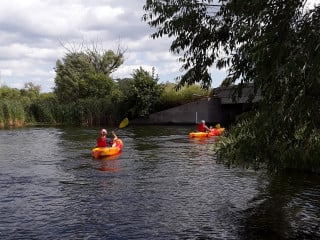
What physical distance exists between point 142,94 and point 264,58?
39298 millimetres

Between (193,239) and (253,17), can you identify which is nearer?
(253,17)

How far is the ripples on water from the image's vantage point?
28.6ft

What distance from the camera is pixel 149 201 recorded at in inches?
433

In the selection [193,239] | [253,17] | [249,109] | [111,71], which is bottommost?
[193,239]

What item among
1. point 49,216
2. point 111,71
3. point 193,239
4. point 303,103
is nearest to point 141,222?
point 193,239

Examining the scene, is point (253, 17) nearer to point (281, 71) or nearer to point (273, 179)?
point (281, 71)

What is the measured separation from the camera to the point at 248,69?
19.6 feet

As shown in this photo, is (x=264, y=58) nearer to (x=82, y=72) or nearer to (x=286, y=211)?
(x=286, y=211)

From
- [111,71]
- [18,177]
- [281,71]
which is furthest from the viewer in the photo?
[111,71]

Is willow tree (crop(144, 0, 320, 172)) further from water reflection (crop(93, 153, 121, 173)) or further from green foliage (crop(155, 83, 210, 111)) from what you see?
green foliage (crop(155, 83, 210, 111))

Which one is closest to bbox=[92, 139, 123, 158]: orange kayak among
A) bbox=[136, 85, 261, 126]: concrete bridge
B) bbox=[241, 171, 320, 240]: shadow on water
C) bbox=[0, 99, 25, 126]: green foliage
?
bbox=[241, 171, 320, 240]: shadow on water

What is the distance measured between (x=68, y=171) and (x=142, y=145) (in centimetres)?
851

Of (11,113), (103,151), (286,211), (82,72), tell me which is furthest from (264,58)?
(82,72)

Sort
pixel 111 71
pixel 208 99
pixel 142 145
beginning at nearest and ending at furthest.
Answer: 1. pixel 142 145
2. pixel 208 99
3. pixel 111 71
